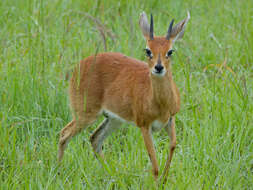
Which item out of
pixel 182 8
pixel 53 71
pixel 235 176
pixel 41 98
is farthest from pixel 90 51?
pixel 235 176

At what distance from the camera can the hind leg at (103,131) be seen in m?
5.15

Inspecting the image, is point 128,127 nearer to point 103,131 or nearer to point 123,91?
point 103,131

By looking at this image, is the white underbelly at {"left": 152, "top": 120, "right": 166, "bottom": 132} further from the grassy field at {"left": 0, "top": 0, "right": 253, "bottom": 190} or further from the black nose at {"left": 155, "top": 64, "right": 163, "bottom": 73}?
the black nose at {"left": 155, "top": 64, "right": 163, "bottom": 73}

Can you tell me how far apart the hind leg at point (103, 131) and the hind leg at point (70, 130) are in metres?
0.22

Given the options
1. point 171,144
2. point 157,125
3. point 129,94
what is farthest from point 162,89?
point 129,94

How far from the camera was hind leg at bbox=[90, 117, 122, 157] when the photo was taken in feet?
16.9

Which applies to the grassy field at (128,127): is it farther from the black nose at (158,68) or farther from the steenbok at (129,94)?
the black nose at (158,68)

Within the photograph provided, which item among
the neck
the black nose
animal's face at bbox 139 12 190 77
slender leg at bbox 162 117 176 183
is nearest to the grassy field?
slender leg at bbox 162 117 176 183

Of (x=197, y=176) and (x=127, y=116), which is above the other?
(x=127, y=116)

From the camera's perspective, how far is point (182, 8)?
771 cm

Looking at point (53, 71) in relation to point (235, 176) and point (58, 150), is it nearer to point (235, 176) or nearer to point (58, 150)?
point (58, 150)

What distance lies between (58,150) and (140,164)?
2.89 feet

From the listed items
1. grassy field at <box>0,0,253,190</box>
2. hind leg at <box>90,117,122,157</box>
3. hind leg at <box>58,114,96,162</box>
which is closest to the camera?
grassy field at <box>0,0,253,190</box>

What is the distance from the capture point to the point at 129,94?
4828mm
